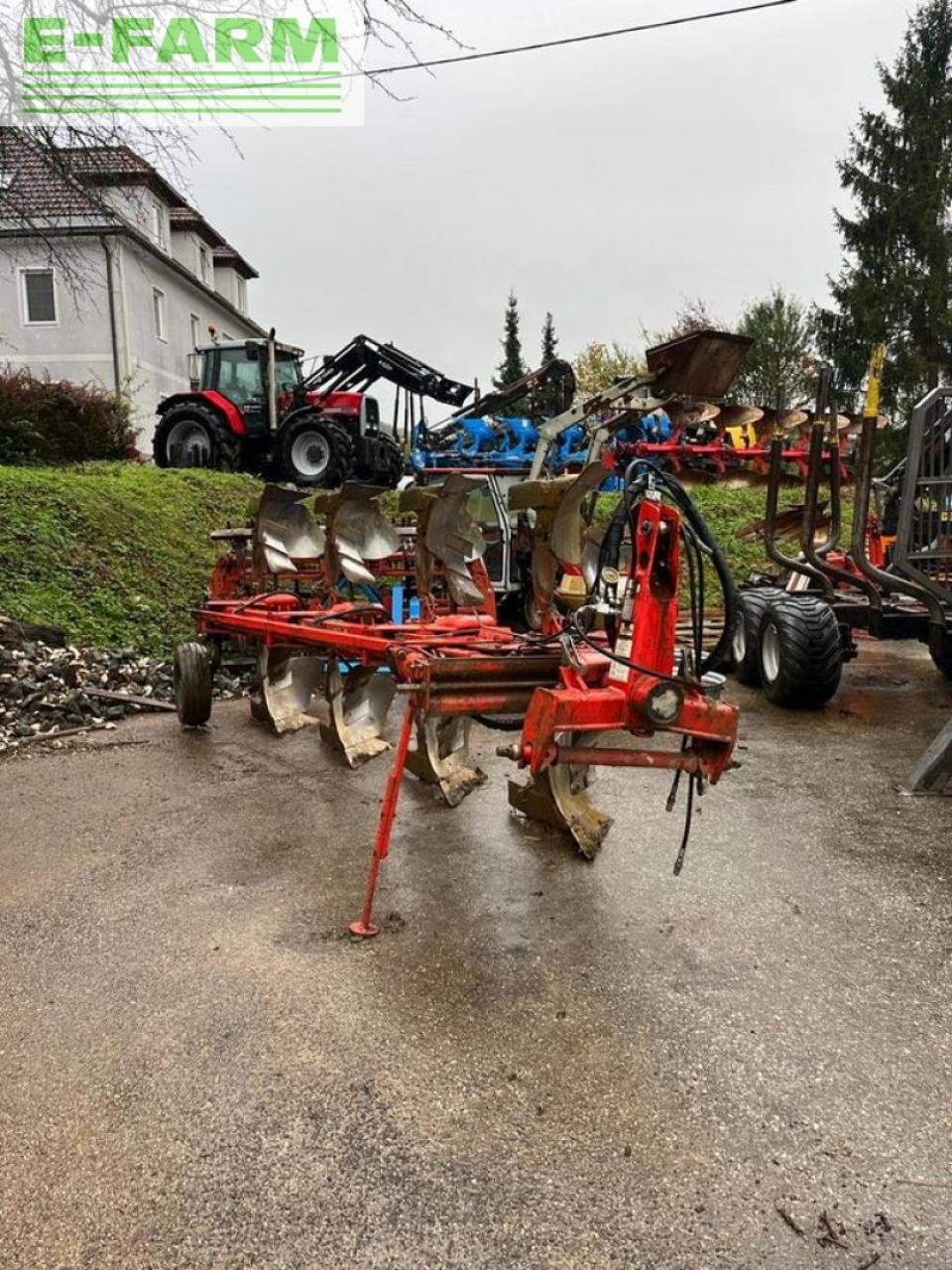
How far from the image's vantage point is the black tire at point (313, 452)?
46.0 feet

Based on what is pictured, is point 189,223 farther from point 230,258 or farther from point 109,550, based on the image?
point 109,550

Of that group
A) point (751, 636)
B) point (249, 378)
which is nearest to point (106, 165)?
point (751, 636)

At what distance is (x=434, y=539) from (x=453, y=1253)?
11.6 feet

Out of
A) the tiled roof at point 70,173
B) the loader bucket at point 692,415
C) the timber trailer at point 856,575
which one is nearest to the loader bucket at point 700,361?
the timber trailer at point 856,575

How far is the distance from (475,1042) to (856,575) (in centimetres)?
554

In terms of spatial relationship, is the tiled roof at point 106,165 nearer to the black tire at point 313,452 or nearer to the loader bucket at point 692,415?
the black tire at point 313,452

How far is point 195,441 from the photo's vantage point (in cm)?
1447

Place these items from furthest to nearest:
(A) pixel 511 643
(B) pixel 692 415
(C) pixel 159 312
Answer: (C) pixel 159 312
(B) pixel 692 415
(A) pixel 511 643

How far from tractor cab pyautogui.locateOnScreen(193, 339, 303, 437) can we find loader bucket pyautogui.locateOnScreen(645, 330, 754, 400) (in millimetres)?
8960

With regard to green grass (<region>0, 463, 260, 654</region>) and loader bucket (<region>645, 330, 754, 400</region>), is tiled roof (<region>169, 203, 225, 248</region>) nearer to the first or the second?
green grass (<region>0, 463, 260, 654</region>)

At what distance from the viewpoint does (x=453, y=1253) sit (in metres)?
1.90

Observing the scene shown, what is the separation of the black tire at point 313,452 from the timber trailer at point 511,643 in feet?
22.7

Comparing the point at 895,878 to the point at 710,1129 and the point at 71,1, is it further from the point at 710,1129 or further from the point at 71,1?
the point at 71,1

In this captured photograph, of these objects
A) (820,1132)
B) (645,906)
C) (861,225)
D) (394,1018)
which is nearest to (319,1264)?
(394,1018)
